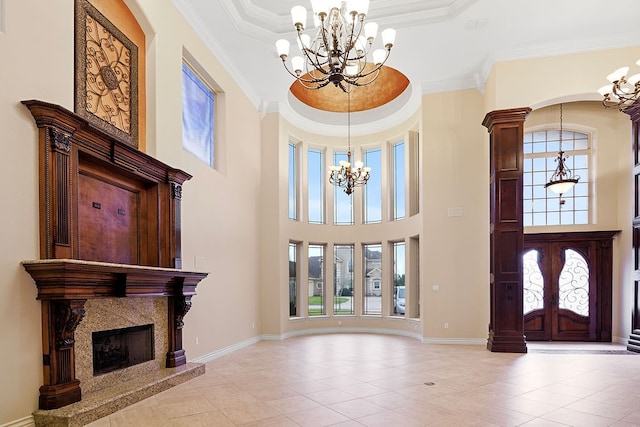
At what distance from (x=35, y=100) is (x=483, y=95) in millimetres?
7622

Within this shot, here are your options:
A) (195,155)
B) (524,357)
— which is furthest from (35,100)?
(524,357)

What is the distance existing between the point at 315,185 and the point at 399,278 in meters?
3.24

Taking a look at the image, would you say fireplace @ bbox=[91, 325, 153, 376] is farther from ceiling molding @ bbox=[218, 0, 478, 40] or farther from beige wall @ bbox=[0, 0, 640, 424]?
ceiling molding @ bbox=[218, 0, 478, 40]

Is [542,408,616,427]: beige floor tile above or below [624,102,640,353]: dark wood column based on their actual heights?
below

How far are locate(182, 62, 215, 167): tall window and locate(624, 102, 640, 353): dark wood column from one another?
737 centimetres

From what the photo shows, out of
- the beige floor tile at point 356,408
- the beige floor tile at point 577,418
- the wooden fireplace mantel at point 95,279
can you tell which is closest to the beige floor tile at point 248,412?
the beige floor tile at point 356,408

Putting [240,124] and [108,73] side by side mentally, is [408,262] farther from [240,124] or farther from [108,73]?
[108,73]

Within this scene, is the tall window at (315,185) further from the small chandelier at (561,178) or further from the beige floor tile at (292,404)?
the beige floor tile at (292,404)

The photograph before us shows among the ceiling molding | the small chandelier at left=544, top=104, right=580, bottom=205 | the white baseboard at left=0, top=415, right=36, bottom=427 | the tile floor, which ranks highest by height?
the ceiling molding

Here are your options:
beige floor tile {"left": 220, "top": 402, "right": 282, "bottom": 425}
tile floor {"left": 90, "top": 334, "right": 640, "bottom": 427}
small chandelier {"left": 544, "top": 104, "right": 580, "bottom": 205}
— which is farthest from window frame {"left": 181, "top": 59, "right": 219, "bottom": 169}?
small chandelier {"left": 544, "top": 104, "right": 580, "bottom": 205}

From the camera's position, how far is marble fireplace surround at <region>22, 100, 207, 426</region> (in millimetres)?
3594

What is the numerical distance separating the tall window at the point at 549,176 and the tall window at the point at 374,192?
347cm

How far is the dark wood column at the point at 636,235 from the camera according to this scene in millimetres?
7156

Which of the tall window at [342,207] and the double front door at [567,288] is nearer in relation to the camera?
the double front door at [567,288]
